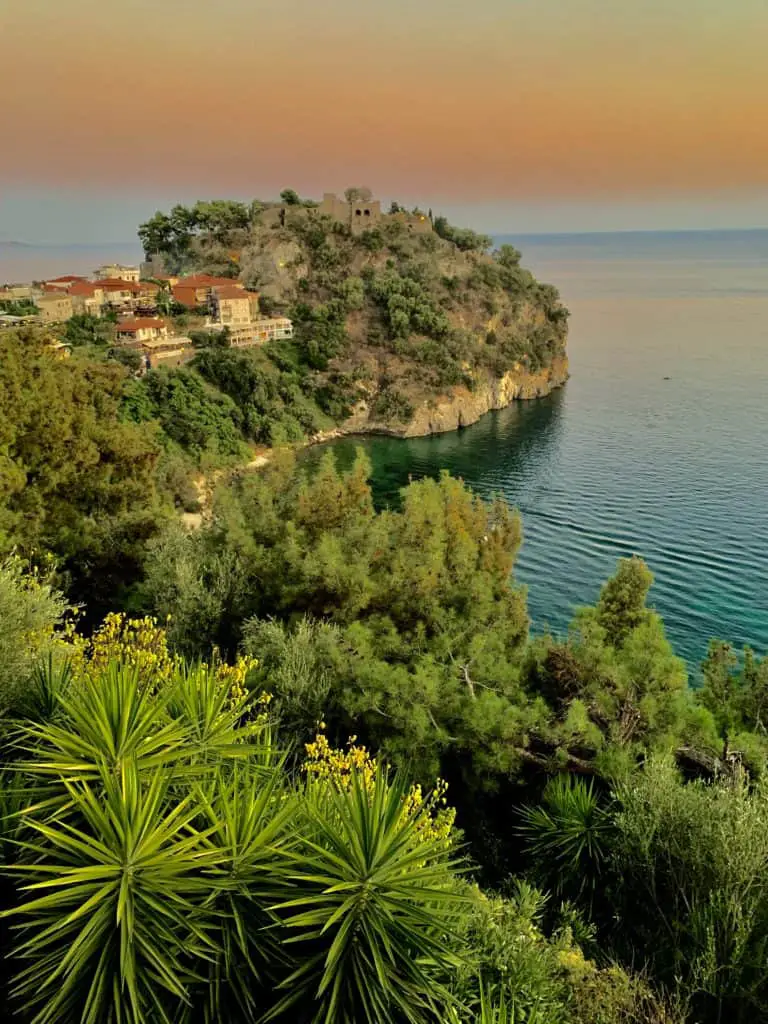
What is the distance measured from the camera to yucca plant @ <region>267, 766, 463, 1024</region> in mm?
5102

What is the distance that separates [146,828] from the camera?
17.4 ft

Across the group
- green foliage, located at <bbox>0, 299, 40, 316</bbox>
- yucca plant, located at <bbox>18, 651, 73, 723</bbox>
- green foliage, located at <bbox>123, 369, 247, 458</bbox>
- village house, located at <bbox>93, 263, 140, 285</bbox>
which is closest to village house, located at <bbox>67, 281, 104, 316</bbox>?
green foliage, located at <bbox>0, 299, 40, 316</bbox>

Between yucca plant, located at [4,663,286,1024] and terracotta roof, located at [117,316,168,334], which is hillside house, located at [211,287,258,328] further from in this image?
yucca plant, located at [4,663,286,1024]

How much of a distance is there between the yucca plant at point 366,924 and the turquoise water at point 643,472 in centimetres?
2056

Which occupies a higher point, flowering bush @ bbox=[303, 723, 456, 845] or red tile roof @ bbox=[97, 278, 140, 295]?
red tile roof @ bbox=[97, 278, 140, 295]

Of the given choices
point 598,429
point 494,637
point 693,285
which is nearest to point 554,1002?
point 494,637

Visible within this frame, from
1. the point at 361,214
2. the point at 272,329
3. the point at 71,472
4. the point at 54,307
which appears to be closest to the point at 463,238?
the point at 361,214

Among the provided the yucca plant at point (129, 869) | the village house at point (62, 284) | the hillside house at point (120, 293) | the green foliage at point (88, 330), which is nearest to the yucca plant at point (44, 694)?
the yucca plant at point (129, 869)

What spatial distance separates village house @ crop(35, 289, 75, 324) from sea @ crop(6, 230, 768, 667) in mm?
25277

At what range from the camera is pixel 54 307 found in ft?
196

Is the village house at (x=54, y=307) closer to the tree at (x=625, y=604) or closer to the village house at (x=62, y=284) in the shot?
the village house at (x=62, y=284)

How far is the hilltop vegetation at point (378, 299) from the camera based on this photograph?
61.2m

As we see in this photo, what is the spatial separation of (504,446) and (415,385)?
1048 centimetres

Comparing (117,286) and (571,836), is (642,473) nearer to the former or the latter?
(571,836)
